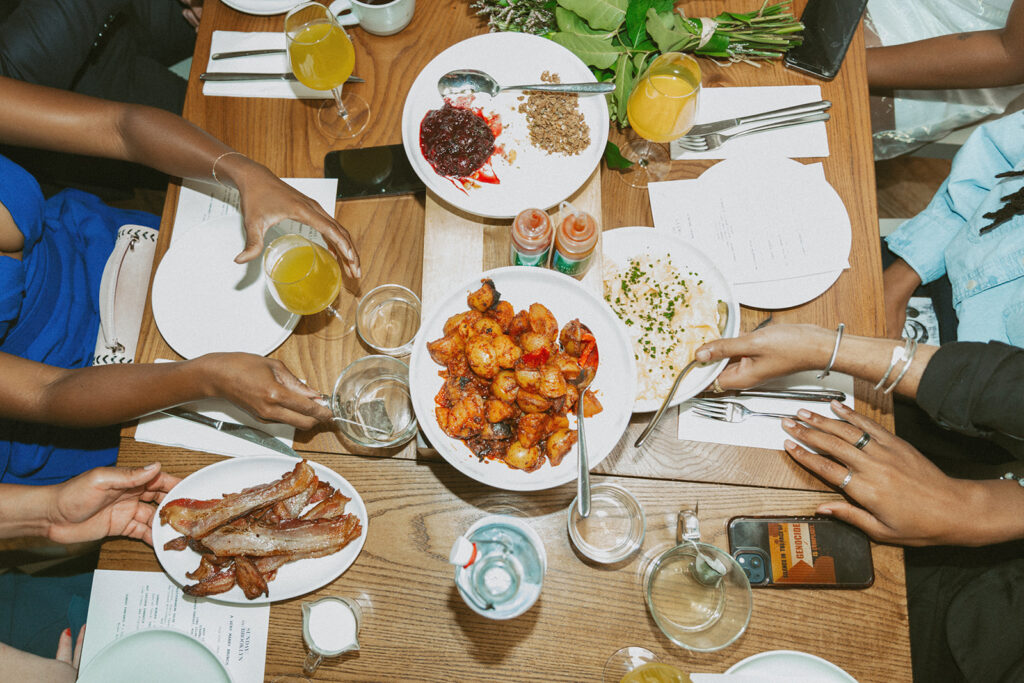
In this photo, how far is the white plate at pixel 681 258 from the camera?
1.57 m

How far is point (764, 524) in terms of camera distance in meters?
1.57

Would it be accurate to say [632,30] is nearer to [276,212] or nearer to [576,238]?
[576,238]

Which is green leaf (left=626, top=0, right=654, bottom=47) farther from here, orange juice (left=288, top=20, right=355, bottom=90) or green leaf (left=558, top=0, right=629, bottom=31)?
orange juice (left=288, top=20, right=355, bottom=90)

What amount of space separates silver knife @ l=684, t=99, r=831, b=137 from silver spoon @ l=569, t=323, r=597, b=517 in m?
0.89

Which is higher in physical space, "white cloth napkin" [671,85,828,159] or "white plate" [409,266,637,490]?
"white cloth napkin" [671,85,828,159]

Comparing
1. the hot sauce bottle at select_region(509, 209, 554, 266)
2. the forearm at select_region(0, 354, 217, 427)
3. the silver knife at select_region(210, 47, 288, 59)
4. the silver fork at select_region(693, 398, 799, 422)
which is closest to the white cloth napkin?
the hot sauce bottle at select_region(509, 209, 554, 266)

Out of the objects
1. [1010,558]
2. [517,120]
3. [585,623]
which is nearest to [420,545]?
[585,623]

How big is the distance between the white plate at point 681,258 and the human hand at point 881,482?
1.00 feet

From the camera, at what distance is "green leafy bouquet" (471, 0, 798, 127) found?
1704mm

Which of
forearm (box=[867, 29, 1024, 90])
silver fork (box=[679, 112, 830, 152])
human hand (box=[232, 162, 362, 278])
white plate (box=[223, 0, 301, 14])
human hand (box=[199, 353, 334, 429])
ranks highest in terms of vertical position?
white plate (box=[223, 0, 301, 14])

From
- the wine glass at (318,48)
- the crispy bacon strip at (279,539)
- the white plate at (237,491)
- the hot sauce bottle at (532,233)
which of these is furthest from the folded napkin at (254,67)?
the crispy bacon strip at (279,539)

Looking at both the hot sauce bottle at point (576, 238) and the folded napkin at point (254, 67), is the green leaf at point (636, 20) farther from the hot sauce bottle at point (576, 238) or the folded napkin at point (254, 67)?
the folded napkin at point (254, 67)

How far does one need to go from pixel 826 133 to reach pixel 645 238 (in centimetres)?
75

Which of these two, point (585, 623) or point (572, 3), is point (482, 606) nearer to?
point (585, 623)
